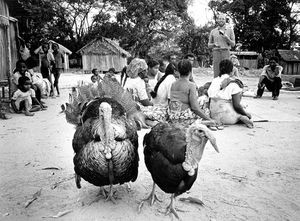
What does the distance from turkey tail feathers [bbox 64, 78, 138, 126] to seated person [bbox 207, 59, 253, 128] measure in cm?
317

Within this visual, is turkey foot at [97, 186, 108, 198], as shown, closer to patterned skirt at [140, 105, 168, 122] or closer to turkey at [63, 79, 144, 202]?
turkey at [63, 79, 144, 202]

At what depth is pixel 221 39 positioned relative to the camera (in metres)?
9.45

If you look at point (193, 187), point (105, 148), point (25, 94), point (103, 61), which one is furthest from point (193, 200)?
point (103, 61)

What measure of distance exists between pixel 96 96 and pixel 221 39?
6.18 m

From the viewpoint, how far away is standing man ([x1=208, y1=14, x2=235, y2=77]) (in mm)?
9242

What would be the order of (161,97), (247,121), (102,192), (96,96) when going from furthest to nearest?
(247,121) → (161,97) → (96,96) → (102,192)

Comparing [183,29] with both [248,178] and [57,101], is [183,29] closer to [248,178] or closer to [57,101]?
[57,101]

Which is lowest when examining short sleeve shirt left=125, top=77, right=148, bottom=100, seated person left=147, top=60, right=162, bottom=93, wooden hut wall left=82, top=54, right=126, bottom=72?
short sleeve shirt left=125, top=77, right=148, bottom=100

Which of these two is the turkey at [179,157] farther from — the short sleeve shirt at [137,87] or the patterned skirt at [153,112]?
the short sleeve shirt at [137,87]

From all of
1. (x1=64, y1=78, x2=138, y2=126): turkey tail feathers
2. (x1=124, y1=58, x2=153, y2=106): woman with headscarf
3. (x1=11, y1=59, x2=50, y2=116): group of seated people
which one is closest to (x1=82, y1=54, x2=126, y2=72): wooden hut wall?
(x1=11, y1=59, x2=50, y2=116): group of seated people

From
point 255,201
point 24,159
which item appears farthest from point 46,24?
point 255,201

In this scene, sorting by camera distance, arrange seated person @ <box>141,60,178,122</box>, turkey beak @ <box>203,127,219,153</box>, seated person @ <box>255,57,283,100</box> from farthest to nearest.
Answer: seated person @ <box>255,57,283,100</box>
seated person @ <box>141,60,178,122</box>
turkey beak @ <box>203,127,219,153</box>

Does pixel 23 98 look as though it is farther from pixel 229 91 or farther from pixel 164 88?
pixel 229 91

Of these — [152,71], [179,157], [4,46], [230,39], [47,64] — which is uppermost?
[230,39]
